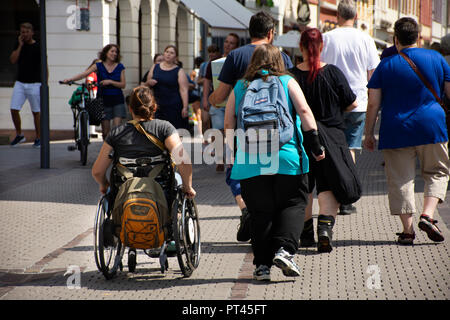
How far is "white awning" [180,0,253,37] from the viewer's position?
1967 centimetres

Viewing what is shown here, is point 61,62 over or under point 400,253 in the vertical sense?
over

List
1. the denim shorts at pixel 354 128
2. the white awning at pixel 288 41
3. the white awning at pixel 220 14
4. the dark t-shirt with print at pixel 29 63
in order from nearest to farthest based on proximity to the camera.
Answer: the denim shorts at pixel 354 128, the dark t-shirt with print at pixel 29 63, the white awning at pixel 220 14, the white awning at pixel 288 41

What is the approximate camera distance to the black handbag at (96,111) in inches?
486

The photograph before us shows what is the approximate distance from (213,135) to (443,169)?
6.54 meters

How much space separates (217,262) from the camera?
634 centimetres

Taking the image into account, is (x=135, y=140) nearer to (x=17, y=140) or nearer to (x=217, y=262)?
(x=217, y=262)

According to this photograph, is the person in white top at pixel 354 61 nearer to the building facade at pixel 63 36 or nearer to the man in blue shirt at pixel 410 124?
the man in blue shirt at pixel 410 124

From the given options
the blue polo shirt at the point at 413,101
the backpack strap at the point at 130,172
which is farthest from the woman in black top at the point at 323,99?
the backpack strap at the point at 130,172

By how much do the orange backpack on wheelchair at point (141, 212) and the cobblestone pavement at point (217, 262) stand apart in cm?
32

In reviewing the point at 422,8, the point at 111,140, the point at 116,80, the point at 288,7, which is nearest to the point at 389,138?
the point at 111,140

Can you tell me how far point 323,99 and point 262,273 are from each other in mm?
1609

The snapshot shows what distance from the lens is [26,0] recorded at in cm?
1989

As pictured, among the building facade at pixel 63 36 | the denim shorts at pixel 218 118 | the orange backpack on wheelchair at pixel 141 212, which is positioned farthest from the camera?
the building facade at pixel 63 36

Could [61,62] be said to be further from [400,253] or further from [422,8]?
[422,8]
